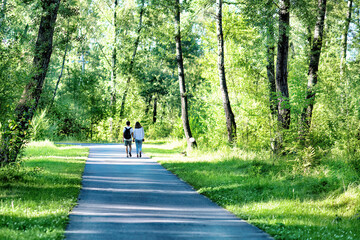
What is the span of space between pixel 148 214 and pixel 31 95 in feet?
23.8

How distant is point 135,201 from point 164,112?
158 ft

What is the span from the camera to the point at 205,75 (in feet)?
88.9

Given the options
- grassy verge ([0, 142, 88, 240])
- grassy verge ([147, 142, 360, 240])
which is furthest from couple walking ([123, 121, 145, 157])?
grassy verge ([0, 142, 88, 240])

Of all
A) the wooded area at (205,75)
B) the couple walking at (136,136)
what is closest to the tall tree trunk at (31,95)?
the wooded area at (205,75)

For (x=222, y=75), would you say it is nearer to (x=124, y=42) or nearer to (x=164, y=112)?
(x=124, y=42)

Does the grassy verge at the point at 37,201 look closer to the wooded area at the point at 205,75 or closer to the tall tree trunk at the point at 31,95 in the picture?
the tall tree trunk at the point at 31,95

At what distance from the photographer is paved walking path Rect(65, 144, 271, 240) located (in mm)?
6797

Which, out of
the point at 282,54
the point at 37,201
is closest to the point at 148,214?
the point at 37,201

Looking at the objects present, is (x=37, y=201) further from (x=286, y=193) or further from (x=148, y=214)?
(x=286, y=193)

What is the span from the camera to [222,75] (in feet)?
67.8

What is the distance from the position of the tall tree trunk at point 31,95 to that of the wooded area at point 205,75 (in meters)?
0.04

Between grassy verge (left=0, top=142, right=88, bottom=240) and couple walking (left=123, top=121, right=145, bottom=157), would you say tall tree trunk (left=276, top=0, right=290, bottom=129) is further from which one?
grassy verge (left=0, top=142, right=88, bottom=240)

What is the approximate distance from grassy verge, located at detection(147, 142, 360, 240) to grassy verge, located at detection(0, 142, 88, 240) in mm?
3592

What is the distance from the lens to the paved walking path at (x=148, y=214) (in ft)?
22.3
